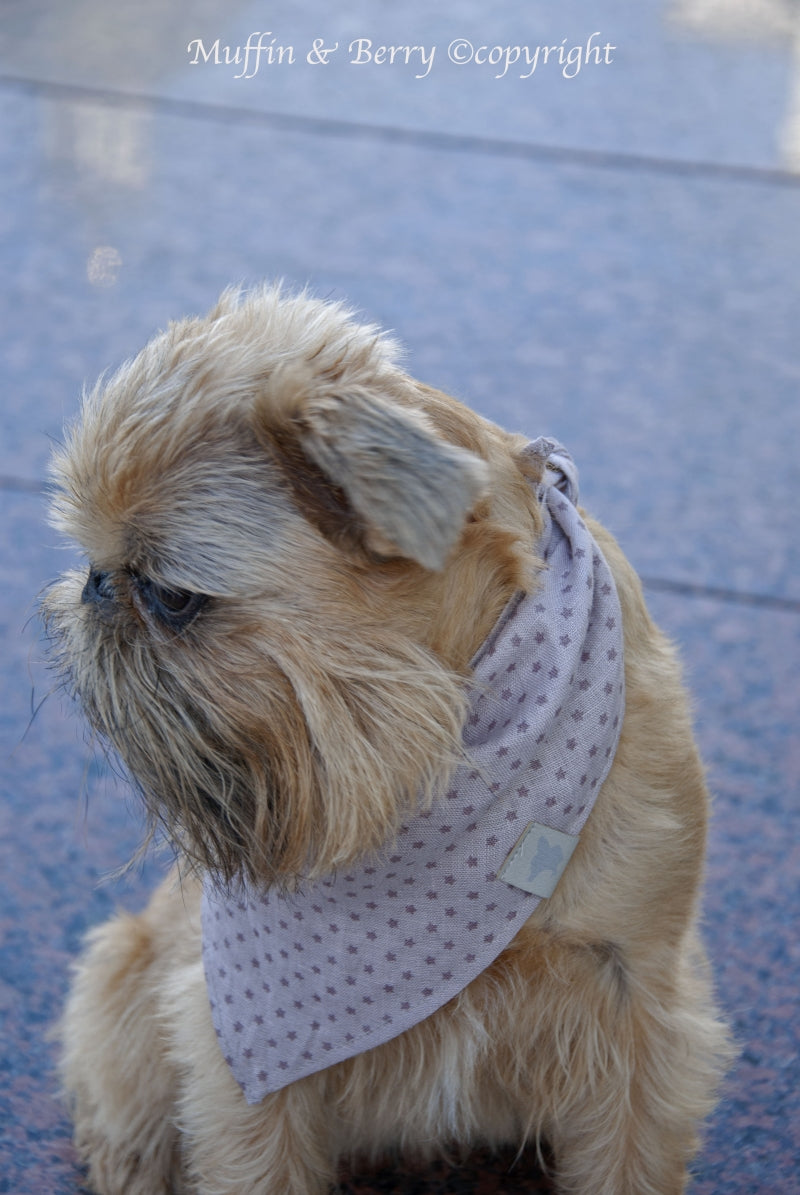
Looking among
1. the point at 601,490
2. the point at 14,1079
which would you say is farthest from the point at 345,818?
the point at 601,490

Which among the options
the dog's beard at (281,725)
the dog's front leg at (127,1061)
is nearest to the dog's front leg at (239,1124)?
the dog's front leg at (127,1061)

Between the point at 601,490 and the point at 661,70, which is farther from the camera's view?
the point at 661,70

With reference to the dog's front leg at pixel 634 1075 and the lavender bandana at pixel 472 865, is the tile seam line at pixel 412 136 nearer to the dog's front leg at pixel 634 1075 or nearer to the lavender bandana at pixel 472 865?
the lavender bandana at pixel 472 865

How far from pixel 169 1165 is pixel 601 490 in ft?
8.60

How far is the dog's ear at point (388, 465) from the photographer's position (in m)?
1.65

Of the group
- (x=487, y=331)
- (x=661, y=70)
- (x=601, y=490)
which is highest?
(x=661, y=70)

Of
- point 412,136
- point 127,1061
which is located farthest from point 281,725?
point 412,136

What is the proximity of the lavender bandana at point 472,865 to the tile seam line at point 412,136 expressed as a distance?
427 centimetres

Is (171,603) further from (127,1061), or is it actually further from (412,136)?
(412,136)

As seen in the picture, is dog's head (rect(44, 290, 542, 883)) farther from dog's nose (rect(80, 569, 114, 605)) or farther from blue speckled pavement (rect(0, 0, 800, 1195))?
blue speckled pavement (rect(0, 0, 800, 1195))

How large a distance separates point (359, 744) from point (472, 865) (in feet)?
1.05

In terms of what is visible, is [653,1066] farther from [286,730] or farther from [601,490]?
[601,490]

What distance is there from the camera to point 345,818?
1.91 m

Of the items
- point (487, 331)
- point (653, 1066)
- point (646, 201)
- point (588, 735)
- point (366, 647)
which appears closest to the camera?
point (366, 647)
